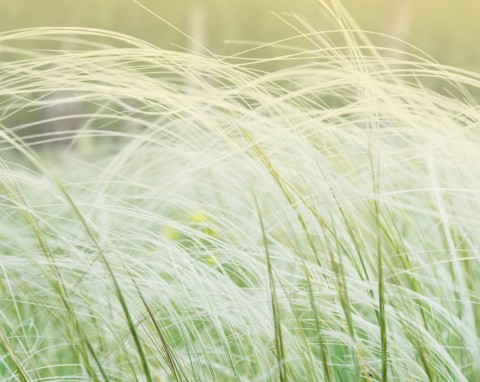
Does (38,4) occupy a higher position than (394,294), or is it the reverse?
(38,4)

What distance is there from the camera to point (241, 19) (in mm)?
10352

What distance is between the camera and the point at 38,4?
9164 millimetres


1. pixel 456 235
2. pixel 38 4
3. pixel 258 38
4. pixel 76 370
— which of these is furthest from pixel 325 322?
pixel 258 38

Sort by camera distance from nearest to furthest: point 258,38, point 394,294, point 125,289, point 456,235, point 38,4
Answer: point 394,294
point 125,289
point 456,235
point 38,4
point 258,38

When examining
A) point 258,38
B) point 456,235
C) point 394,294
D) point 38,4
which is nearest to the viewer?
point 394,294

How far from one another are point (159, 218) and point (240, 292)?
0.43ft

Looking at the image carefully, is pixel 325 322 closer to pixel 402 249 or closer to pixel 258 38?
pixel 402 249

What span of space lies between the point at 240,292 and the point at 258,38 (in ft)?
31.3

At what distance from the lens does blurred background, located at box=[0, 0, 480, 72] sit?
9.38 m

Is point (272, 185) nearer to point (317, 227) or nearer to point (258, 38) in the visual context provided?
point (317, 227)

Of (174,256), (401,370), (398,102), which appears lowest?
(401,370)

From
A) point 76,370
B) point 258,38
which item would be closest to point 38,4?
point 258,38

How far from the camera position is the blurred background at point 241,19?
30.8ft

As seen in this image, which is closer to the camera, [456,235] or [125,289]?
[125,289]
